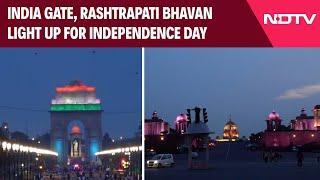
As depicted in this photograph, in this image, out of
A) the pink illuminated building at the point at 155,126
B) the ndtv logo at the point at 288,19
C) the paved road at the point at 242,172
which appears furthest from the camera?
the pink illuminated building at the point at 155,126

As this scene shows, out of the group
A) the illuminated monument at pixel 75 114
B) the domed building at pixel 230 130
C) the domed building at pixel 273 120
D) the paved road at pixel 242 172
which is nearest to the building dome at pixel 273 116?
the domed building at pixel 273 120

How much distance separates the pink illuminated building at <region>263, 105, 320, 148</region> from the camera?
91.6 m

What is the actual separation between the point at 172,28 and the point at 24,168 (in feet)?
113

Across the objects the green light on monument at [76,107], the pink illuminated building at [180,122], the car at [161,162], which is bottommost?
the car at [161,162]

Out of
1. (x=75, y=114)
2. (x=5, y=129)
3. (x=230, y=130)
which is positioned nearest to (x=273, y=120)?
(x=230, y=130)

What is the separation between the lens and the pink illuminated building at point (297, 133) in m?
91.6

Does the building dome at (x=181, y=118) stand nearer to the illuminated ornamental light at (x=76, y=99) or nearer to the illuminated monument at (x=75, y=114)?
the illuminated monument at (x=75, y=114)

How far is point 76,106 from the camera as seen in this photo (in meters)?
55.0

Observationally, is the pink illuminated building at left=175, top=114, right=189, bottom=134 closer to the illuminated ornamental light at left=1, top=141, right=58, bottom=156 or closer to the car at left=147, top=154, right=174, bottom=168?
the illuminated ornamental light at left=1, top=141, right=58, bottom=156

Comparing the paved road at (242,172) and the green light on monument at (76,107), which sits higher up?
the green light on monument at (76,107)

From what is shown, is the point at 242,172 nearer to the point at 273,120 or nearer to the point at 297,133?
the point at 297,133

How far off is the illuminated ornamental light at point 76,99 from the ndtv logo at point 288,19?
137ft

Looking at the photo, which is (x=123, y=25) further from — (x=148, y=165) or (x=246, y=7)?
(x=148, y=165)

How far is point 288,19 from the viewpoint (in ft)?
31.1
